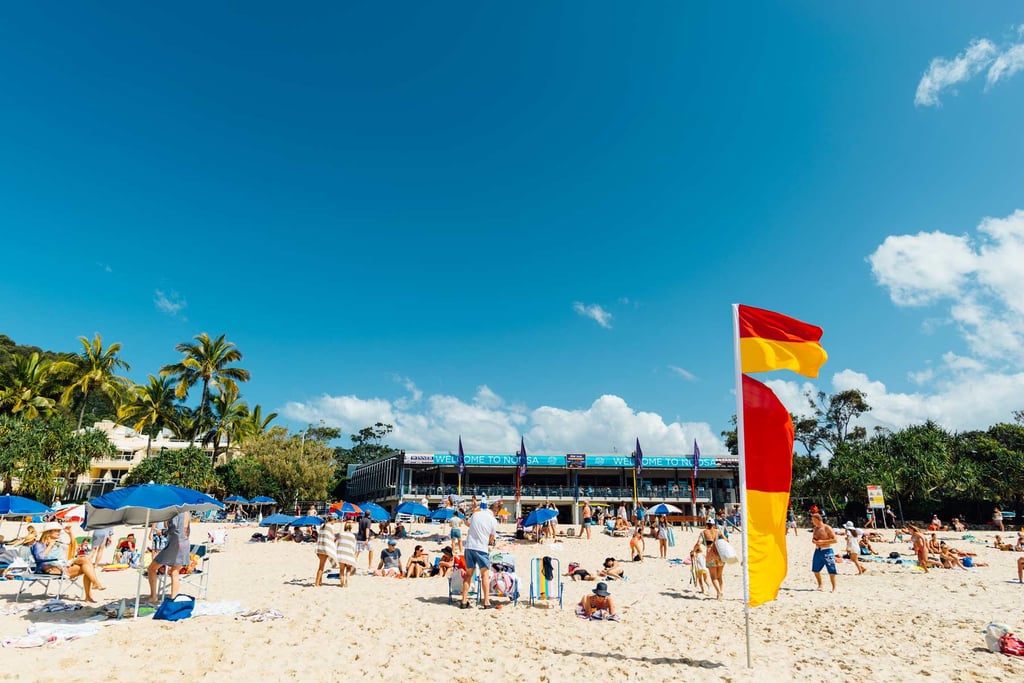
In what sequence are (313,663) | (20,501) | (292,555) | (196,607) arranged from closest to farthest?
(313,663) < (196,607) < (20,501) < (292,555)

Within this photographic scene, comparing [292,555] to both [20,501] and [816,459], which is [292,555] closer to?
[20,501]

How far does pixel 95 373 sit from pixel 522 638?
4027 cm

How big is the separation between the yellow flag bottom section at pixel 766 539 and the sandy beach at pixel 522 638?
2.91 feet

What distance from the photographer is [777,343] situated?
6.45 metres

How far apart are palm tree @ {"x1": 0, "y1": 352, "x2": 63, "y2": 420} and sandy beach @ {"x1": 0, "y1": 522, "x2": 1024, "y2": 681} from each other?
97.4ft

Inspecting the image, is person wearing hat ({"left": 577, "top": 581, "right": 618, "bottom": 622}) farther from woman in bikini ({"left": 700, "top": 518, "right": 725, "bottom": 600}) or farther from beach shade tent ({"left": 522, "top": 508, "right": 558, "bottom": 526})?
beach shade tent ({"left": 522, "top": 508, "right": 558, "bottom": 526})

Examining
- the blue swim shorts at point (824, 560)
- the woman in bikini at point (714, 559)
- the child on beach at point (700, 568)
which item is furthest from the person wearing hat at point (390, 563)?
the blue swim shorts at point (824, 560)

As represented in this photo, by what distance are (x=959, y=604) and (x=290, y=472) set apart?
36.8 meters

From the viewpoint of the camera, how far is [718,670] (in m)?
5.68

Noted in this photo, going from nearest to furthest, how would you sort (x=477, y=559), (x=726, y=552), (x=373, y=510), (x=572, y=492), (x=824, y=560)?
1. (x=477, y=559)
2. (x=726, y=552)
3. (x=824, y=560)
4. (x=373, y=510)
5. (x=572, y=492)

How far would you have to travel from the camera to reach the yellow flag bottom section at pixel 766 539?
5852 millimetres

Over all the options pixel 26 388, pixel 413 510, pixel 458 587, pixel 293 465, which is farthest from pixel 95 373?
pixel 458 587

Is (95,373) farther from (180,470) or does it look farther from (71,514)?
(71,514)

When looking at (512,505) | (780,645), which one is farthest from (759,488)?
(512,505)
